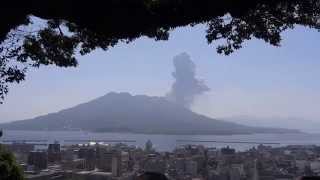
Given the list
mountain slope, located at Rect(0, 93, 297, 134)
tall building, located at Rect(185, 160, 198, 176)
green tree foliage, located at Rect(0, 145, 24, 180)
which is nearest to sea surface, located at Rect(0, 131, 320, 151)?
mountain slope, located at Rect(0, 93, 297, 134)

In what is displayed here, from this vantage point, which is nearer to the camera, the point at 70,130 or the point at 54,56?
the point at 54,56

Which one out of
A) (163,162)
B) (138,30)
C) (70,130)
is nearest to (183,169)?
(163,162)

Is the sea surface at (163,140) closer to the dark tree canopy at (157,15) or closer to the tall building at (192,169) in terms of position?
the tall building at (192,169)

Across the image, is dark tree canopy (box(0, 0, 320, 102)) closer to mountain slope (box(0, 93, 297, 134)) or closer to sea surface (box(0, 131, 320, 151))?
sea surface (box(0, 131, 320, 151))

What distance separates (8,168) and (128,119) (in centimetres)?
14640

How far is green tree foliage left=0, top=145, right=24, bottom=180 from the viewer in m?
7.59

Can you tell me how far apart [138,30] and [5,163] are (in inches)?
129

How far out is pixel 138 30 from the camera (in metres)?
5.55

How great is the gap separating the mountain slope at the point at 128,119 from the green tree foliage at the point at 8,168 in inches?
5017

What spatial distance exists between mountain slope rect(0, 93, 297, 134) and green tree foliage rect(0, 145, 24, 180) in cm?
12742

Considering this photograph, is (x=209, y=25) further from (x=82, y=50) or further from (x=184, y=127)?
(x=184, y=127)

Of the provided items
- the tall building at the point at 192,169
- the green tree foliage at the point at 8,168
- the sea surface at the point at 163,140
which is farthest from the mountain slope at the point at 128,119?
the green tree foliage at the point at 8,168

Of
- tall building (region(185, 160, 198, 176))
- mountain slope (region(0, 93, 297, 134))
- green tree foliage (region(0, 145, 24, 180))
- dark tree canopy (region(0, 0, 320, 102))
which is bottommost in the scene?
tall building (region(185, 160, 198, 176))

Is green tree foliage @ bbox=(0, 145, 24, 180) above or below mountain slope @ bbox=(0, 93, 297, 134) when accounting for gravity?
below
